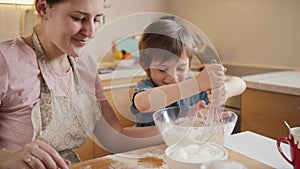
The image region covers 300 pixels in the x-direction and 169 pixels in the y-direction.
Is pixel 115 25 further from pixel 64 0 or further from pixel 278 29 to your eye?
pixel 278 29

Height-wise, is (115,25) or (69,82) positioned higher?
(115,25)

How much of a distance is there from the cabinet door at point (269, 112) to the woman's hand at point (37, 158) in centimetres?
121

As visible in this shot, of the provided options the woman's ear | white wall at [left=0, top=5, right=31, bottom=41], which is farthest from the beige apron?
white wall at [left=0, top=5, right=31, bottom=41]

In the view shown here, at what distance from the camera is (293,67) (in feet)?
6.32

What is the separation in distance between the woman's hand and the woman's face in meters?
A: 0.30

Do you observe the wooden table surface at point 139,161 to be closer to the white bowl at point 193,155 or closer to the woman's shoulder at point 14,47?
the white bowl at point 193,155

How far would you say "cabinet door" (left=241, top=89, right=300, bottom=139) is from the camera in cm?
148

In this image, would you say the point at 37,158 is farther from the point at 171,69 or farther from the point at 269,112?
the point at 269,112

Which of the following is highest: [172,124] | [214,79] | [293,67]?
[214,79]

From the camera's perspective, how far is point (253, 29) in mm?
2113

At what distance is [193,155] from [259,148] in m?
0.31

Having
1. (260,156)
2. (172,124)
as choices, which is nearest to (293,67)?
(260,156)

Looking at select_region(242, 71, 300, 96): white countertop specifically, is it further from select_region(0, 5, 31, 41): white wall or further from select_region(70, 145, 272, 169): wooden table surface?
select_region(0, 5, 31, 41): white wall

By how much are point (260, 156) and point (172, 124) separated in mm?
249
